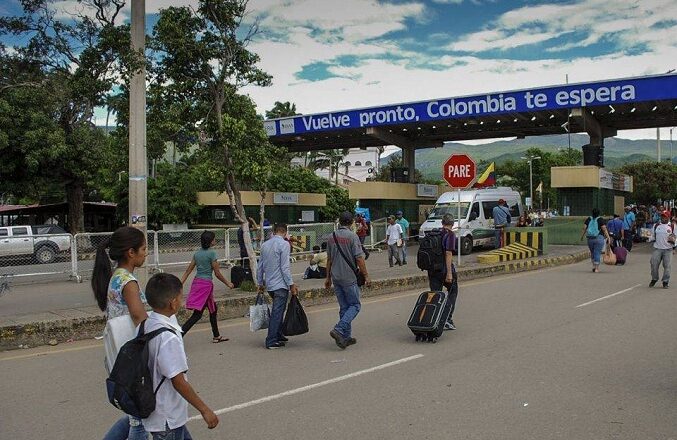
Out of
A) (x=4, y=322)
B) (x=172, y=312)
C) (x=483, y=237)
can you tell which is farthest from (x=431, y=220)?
(x=172, y=312)

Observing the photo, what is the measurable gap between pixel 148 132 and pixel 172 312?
8.67 meters

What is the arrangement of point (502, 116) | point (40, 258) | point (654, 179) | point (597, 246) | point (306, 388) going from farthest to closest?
1. point (654, 179)
2. point (502, 116)
3. point (597, 246)
4. point (40, 258)
5. point (306, 388)

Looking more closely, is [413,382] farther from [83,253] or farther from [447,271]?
[83,253]

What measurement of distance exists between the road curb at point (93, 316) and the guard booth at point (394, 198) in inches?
496

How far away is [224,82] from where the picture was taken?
1151 centimetres

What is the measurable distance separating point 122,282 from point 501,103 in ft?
74.9

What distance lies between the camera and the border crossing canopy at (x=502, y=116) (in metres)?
22.7

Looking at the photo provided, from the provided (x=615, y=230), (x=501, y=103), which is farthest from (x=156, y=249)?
(x=501, y=103)

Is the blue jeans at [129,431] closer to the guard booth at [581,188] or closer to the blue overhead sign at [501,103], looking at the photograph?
the blue overhead sign at [501,103]

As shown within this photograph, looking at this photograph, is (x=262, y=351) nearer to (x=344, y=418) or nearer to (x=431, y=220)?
(x=344, y=418)

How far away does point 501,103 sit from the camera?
24547 millimetres

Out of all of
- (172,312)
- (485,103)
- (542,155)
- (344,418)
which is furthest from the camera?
(542,155)

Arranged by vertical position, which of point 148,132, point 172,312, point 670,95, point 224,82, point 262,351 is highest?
point 670,95

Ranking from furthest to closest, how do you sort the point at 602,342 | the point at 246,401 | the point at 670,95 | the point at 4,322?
the point at 670,95, the point at 4,322, the point at 602,342, the point at 246,401
